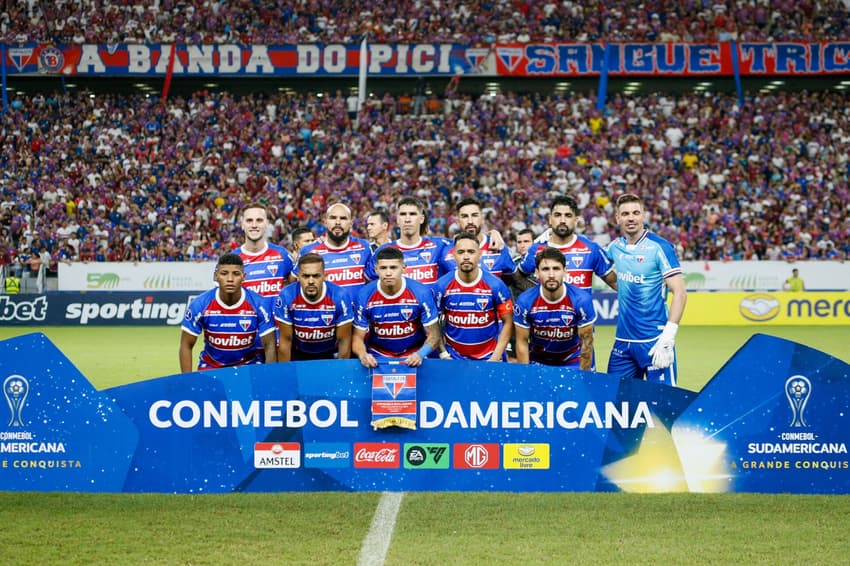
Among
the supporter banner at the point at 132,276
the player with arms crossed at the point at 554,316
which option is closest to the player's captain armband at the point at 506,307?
Result: the player with arms crossed at the point at 554,316

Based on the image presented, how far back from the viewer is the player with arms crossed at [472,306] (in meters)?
8.07

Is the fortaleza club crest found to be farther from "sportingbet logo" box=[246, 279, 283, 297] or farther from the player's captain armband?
the player's captain armband

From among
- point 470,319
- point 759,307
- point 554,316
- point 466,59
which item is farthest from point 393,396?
point 466,59

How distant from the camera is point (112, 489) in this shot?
22.2ft

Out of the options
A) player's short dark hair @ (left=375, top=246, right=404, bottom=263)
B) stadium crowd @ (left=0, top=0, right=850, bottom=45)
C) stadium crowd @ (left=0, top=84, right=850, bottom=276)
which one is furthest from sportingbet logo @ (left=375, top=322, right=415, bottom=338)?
stadium crowd @ (left=0, top=0, right=850, bottom=45)

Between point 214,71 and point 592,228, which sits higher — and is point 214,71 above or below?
above

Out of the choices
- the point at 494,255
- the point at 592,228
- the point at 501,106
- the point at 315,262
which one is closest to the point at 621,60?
the point at 501,106

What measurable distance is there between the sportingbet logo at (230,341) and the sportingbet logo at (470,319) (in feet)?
5.19

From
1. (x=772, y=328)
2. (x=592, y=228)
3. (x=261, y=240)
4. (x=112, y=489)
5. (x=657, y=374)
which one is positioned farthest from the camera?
(x=592, y=228)

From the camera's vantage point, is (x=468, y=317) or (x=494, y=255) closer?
(x=468, y=317)

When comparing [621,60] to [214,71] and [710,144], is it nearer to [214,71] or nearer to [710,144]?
[710,144]

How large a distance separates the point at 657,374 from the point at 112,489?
4.31 metres

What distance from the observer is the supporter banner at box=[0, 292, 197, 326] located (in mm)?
24906

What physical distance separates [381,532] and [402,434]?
1.00 metres
